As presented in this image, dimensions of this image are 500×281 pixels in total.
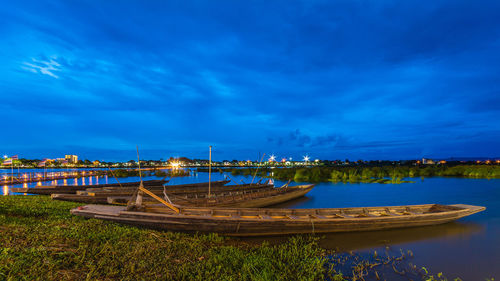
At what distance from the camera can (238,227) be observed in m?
6.98

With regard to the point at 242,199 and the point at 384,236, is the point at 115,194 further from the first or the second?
the point at 384,236

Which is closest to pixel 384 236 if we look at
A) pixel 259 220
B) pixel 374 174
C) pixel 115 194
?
pixel 259 220

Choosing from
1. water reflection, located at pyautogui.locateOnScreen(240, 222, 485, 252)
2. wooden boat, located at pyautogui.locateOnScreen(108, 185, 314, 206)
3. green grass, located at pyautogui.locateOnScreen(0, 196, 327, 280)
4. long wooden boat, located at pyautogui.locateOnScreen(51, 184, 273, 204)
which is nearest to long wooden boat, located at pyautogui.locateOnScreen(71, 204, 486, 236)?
water reflection, located at pyautogui.locateOnScreen(240, 222, 485, 252)

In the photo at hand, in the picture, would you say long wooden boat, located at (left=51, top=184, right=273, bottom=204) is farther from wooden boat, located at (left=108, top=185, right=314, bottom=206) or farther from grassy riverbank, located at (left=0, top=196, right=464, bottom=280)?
grassy riverbank, located at (left=0, top=196, right=464, bottom=280)

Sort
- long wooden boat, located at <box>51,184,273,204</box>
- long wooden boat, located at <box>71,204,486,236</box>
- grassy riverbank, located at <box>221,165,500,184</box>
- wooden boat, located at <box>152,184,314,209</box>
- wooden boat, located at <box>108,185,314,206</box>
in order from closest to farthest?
long wooden boat, located at <box>71,204,486,236</box> < wooden boat, located at <box>108,185,314,206</box> < wooden boat, located at <box>152,184,314,209</box> < long wooden boat, located at <box>51,184,273,204</box> < grassy riverbank, located at <box>221,165,500,184</box>

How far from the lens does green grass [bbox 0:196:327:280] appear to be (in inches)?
157

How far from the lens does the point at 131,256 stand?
4.69 m

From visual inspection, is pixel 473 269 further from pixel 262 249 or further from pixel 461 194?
pixel 461 194

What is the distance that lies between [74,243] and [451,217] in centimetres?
1180

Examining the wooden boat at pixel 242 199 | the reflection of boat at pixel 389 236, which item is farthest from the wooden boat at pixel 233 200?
the reflection of boat at pixel 389 236

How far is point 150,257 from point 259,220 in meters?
3.25

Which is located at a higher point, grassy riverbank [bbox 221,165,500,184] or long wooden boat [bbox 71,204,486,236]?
long wooden boat [bbox 71,204,486,236]

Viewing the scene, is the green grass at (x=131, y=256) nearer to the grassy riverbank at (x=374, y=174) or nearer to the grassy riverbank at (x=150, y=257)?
the grassy riverbank at (x=150, y=257)

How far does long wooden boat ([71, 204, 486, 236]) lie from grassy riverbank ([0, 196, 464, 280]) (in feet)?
1.21
